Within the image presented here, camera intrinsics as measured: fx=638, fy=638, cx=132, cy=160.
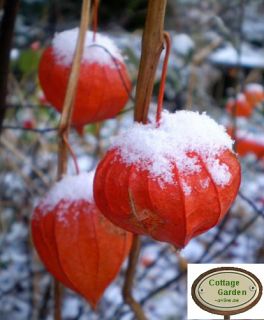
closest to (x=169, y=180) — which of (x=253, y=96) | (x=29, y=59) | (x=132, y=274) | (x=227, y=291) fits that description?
(x=227, y=291)

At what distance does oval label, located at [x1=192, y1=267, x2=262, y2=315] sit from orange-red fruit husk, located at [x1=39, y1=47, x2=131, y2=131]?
0.89ft

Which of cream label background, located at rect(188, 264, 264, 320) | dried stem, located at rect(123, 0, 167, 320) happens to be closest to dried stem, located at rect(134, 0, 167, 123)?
dried stem, located at rect(123, 0, 167, 320)

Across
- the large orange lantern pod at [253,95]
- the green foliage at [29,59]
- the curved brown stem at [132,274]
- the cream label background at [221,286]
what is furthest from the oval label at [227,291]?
the large orange lantern pod at [253,95]

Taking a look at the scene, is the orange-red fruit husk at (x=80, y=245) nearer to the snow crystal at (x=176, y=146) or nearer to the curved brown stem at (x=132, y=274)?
the curved brown stem at (x=132, y=274)

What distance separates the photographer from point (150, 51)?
0.48 m

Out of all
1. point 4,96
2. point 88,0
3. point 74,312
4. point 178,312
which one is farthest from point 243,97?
point 88,0

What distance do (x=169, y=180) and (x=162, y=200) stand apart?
15 mm

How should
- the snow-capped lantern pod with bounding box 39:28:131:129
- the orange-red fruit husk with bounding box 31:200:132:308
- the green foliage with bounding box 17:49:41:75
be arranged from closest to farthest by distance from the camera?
the orange-red fruit husk with bounding box 31:200:132:308 < the snow-capped lantern pod with bounding box 39:28:131:129 < the green foliage with bounding box 17:49:41:75

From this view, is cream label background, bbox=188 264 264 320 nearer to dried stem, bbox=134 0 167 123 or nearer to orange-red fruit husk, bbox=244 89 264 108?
dried stem, bbox=134 0 167 123

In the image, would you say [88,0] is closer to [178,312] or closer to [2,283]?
[2,283]

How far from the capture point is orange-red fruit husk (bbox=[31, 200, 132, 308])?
0.58 m

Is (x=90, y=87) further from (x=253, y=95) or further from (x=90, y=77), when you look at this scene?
(x=253, y=95)

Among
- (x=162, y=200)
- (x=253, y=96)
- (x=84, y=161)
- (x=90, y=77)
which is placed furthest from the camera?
(x=84, y=161)

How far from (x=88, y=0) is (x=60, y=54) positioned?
0.34 ft
